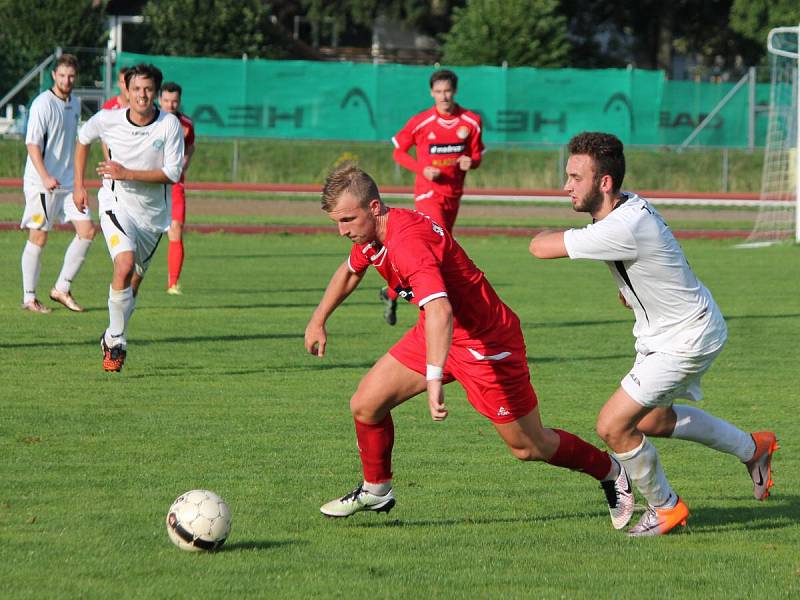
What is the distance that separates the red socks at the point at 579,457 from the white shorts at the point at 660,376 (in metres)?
0.32

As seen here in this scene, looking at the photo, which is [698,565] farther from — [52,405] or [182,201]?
[182,201]

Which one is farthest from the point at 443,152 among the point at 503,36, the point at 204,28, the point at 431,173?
the point at 204,28

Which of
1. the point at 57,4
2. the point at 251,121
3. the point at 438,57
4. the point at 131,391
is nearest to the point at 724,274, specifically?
the point at 131,391

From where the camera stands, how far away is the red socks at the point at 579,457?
610 centimetres

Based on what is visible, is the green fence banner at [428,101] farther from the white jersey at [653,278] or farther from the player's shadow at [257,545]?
the player's shadow at [257,545]

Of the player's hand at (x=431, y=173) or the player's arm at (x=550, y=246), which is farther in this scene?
the player's hand at (x=431, y=173)

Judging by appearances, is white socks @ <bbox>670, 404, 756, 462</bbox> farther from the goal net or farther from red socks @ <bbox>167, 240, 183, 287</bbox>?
the goal net

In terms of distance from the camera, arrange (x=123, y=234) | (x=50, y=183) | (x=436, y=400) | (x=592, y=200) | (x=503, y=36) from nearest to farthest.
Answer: (x=436, y=400) < (x=592, y=200) < (x=123, y=234) < (x=50, y=183) < (x=503, y=36)

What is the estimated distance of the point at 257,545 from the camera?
5766 mm

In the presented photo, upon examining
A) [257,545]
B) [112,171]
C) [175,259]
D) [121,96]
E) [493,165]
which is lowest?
[493,165]

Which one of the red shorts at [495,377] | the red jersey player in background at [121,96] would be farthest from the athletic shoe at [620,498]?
the red jersey player in background at [121,96]

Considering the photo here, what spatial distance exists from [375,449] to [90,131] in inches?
211

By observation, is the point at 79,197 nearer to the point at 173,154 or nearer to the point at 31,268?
the point at 173,154

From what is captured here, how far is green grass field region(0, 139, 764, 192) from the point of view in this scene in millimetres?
35312
